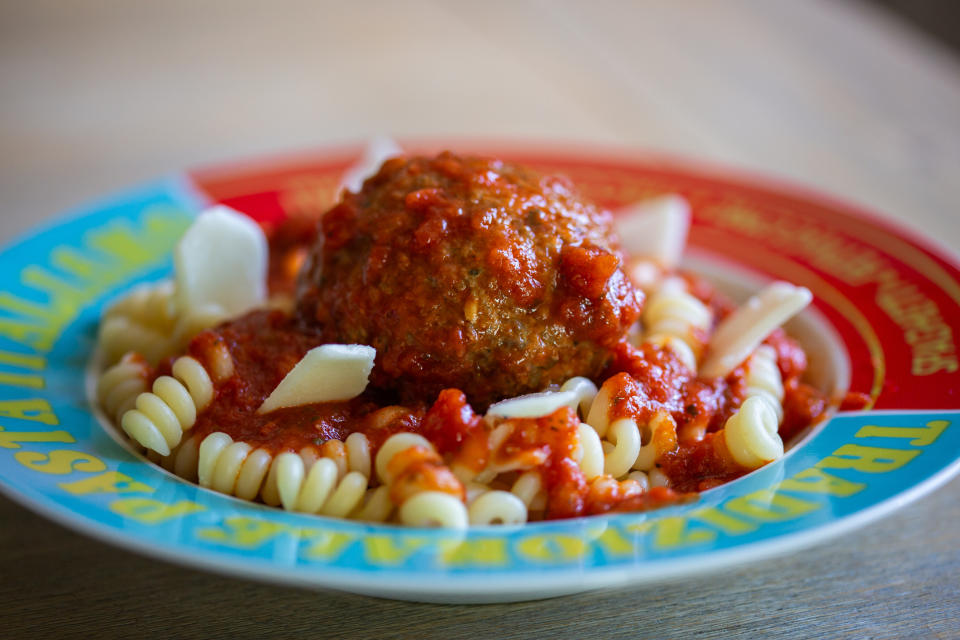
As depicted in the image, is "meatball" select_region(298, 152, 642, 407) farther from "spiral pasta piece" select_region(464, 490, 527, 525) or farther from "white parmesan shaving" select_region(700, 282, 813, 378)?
"spiral pasta piece" select_region(464, 490, 527, 525)

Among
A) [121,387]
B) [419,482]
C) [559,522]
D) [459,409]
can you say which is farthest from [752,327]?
[121,387]

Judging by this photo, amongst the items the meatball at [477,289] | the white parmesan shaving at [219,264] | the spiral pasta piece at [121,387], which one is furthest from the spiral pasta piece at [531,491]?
the white parmesan shaving at [219,264]

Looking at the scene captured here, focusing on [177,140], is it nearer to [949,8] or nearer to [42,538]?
[42,538]

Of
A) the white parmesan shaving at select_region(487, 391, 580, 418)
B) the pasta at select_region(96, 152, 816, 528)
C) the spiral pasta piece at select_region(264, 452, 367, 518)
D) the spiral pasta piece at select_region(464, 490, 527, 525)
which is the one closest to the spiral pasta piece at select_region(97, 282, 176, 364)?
the pasta at select_region(96, 152, 816, 528)

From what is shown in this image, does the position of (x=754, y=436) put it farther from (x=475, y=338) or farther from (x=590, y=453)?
(x=475, y=338)

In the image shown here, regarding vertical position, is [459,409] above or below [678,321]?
below

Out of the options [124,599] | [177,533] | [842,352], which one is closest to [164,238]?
[124,599]

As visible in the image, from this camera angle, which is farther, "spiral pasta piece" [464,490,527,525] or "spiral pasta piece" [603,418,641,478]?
"spiral pasta piece" [603,418,641,478]
